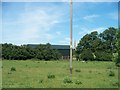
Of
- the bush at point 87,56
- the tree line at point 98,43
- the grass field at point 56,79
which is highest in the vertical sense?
the tree line at point 98,43

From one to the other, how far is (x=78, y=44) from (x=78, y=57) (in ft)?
Result: 27.1

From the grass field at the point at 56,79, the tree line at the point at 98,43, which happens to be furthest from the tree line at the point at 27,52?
the grass field at the point at 56,79

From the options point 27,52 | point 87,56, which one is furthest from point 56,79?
point 27,52

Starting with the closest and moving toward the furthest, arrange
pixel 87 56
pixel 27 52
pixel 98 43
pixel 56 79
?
pixel 56 79 < pixel 87 56 < pixel 27 52 < pixel 98 43

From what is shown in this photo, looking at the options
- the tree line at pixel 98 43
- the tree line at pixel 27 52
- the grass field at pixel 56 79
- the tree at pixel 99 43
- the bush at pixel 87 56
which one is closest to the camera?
the grass field at pixel 56 79

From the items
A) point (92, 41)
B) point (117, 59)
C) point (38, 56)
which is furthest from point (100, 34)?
point (117, 59)

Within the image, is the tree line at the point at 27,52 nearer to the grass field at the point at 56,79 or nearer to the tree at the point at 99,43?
the tree at the point at 99,43

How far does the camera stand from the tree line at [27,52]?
89.8m

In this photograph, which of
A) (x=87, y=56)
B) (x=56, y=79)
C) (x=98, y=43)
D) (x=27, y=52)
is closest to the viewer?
(x=56, y=79)

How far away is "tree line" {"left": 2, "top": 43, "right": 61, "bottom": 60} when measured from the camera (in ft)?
295

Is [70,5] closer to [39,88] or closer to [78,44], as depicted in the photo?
[39,88]

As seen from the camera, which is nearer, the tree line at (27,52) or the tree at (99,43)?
the tree line at (27,52)

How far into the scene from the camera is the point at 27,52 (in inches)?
3600

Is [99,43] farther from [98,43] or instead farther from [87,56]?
[87,56]
